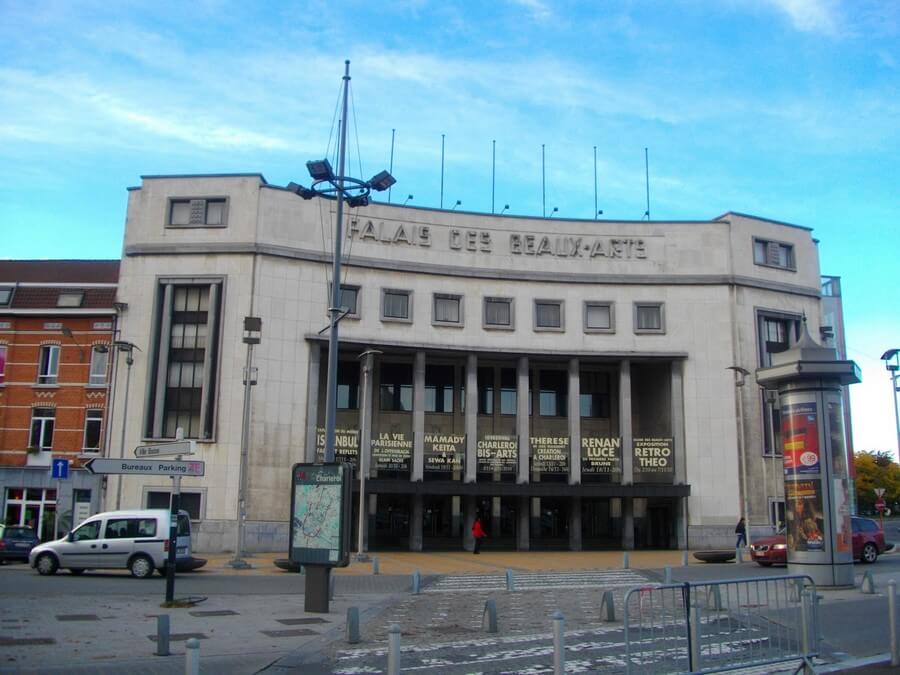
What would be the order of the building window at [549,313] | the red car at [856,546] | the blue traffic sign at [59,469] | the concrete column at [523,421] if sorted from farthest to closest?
the building window at [549,313]
the concrete column at [523,421]
the blue traffic sign at [59,469]
the red car at [856,546]

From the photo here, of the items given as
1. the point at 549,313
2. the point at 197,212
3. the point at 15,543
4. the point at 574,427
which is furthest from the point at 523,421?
the point at 15,543

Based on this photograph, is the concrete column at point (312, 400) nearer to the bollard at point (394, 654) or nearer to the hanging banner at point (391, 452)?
the hanging banner at point (391, 452)

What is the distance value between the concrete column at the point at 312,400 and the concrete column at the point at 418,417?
4.69 m

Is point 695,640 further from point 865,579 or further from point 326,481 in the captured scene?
point 865,579

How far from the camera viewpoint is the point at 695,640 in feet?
30.4

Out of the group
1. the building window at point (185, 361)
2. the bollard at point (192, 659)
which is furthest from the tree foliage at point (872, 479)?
the bollard at point (192, 659)

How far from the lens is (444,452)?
4069 centimetres

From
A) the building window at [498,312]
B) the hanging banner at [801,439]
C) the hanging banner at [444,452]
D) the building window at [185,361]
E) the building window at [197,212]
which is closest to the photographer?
the hanging banner at [801,439]

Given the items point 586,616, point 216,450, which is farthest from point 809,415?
point 216,450

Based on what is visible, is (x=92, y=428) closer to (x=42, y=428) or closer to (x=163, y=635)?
(x=42, y=428)

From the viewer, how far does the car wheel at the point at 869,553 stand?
27.8 meters

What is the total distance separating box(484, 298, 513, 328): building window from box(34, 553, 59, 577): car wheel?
23.9 meters

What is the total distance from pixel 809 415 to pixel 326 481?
38.2 feet

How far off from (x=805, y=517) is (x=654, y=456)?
22022 millimetres
